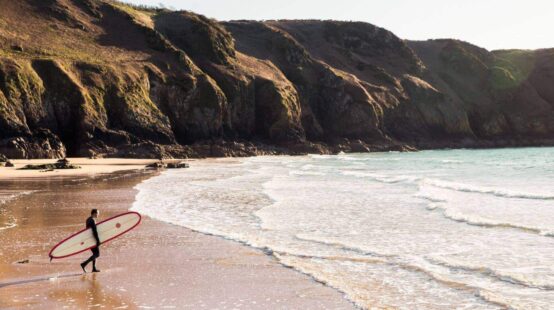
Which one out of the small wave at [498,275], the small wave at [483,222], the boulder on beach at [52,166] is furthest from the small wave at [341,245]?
the boulder on beach at [52,166]

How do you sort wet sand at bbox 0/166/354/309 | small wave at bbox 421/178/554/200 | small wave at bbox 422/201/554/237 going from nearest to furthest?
wet sand at bbox 0/166/354/309 < small wave at bbox 422/201/554/237 < small wave at bbox 421/178/554/200

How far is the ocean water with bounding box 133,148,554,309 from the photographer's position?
11367 millimetres

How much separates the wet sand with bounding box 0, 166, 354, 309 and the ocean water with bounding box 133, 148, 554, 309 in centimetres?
90

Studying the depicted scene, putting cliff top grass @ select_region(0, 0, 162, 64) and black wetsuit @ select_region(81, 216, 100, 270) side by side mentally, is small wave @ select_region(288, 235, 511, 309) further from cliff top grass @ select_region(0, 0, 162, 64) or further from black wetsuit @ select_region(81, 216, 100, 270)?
cliff top grass @ select_region(0, 0, 162, 64)

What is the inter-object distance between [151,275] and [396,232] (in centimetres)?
872

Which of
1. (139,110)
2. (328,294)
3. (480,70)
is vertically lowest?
(328,294)

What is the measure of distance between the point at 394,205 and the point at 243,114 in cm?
6776

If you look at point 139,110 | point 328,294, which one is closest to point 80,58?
point 139,110

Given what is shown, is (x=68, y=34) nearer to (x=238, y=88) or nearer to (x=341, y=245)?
(x=238, y=88)

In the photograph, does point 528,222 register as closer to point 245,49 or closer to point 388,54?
point 245,49

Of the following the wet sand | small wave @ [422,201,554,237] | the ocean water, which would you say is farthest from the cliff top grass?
small wave @ [422,201,554,237]

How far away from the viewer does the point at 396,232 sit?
60.0 feet

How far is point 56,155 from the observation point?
5778 cm

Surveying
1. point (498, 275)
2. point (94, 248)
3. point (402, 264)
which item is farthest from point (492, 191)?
point (94, 248)
